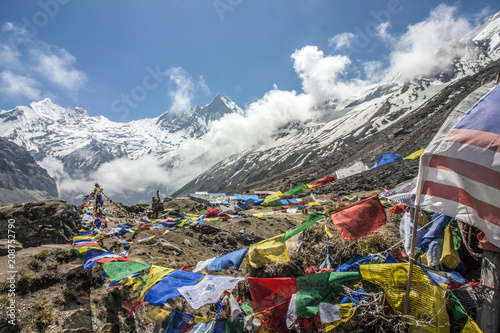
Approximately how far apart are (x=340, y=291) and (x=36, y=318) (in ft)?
29.8

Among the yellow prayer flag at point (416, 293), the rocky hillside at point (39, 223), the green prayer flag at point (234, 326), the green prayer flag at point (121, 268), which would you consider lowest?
the yellow prayer flag at point (416, 293)

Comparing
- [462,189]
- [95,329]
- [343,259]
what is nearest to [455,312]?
[462,189]

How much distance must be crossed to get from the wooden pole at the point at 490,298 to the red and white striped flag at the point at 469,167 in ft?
2.79

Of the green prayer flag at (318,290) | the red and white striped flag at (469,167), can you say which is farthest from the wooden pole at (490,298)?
the green prayer flag at (318,290)

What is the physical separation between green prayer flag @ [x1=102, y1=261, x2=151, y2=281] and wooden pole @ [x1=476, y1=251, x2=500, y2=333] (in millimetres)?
8340

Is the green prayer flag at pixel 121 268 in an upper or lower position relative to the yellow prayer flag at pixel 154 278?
upper

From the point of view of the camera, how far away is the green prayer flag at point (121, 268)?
7.77 meters

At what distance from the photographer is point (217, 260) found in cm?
756

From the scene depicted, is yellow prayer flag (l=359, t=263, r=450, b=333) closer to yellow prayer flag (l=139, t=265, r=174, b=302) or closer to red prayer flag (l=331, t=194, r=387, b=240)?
red prayer flag (l=331, t=194, r=387, b=240)

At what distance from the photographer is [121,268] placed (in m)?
8.09

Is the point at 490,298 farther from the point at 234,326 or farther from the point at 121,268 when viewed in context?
the point at 121,268

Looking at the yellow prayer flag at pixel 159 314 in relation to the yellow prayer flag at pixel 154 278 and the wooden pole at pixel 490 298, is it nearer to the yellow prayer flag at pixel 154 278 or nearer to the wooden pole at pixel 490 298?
the yellow prayer flag at pixel 154 278

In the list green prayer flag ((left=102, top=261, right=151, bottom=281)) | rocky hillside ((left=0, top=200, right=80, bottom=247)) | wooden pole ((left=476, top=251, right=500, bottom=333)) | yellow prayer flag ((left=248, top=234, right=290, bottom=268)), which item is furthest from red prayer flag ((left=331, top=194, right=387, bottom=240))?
rocky hillside ((left=0, top=200, right=80, bottom=247))

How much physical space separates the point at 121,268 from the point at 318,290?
666cm
